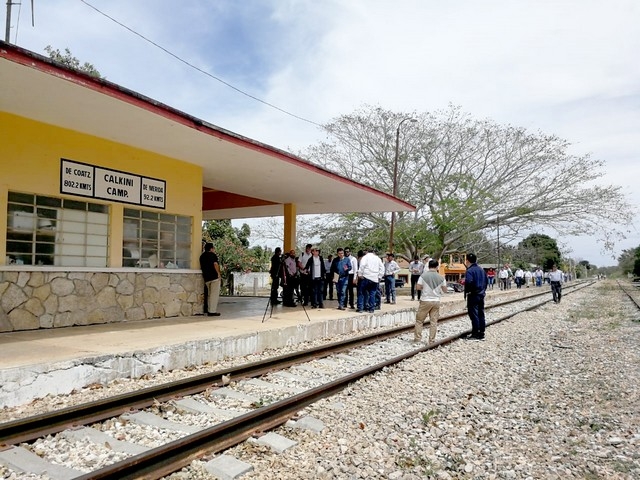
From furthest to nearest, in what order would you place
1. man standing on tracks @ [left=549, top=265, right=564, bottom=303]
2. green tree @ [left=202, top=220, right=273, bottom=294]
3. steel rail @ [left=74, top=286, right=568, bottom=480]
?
green tree @ [left=202, top=220, right=273, bottom=294] < man standing on tracks @ [left=549, top=265, right=564, bottom=303] < steel rail @ [left=74, top=286, right=568, bottom=480]

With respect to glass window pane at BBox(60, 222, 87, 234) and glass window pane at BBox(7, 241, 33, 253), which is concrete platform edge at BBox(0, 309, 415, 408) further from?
glass window pane at BBox(60, 222, 87, 234)

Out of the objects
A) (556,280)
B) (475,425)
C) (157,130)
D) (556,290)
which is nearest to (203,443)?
(475,425)

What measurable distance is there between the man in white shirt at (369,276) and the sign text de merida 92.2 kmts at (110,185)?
495cm

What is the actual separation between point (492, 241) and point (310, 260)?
21015 mm

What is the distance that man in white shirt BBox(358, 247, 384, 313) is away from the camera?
12.4 meters

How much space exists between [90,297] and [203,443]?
5.66 meters

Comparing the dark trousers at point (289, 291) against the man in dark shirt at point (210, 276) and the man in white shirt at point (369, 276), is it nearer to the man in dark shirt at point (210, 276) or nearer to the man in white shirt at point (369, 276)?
the man in white shirt at point (369, 276)

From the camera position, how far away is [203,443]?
413 cm

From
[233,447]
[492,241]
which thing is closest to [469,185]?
[492,241]

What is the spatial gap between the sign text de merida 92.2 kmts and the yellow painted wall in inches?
3.5

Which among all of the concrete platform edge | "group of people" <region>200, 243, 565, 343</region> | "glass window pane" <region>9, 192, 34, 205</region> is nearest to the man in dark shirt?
"group of people" <region>200, 243, 565, 343</region>

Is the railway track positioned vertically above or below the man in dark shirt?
below

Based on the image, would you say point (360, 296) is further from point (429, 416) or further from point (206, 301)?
point (429, 416)

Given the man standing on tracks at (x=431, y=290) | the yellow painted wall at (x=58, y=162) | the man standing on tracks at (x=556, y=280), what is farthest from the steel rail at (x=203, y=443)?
the man standing on tracks at (x=556, y=280)
